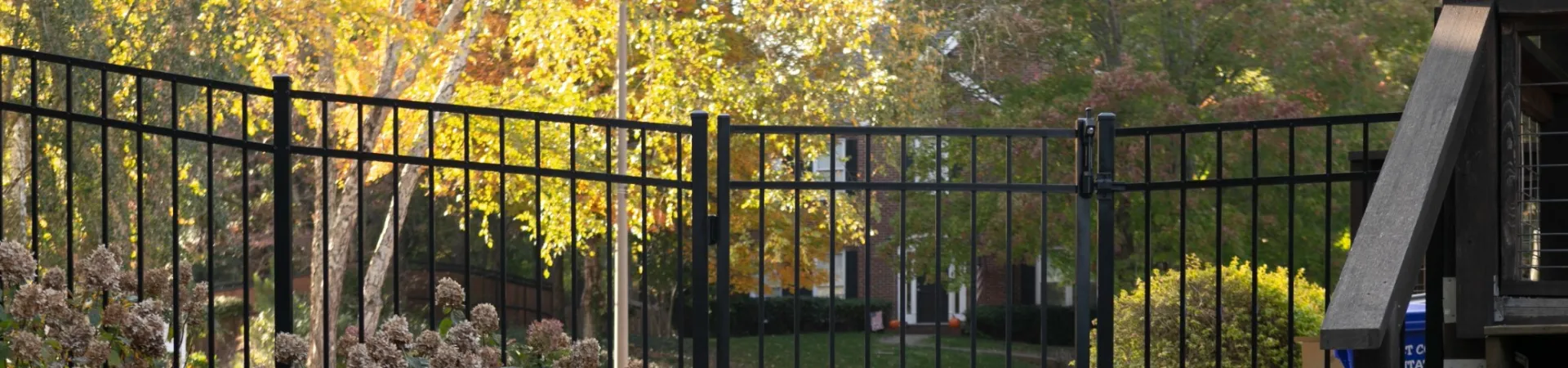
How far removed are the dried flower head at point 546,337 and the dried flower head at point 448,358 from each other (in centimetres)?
28

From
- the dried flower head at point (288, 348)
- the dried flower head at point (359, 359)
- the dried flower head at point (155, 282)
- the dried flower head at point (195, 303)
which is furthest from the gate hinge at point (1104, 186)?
the dried flower head at point (155, 282)

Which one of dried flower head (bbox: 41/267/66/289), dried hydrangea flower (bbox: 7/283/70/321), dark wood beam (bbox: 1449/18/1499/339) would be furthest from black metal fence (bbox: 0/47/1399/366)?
dark wood beam (bbox: 1449/18/1499/339)

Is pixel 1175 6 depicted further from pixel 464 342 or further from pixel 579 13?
pixel 464 342

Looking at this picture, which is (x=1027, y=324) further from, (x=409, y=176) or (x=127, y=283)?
(x=127, y=283)

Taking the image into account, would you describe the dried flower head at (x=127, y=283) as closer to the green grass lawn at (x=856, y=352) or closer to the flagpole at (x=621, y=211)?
the flagpole at (x=621, y=211)

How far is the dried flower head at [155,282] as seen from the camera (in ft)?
15.9

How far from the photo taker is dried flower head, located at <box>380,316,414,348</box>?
4.19m

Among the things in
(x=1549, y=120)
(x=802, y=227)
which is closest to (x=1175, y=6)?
(x=802, y=227)

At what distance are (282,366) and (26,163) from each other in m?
9.79

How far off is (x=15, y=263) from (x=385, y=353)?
1399 mm

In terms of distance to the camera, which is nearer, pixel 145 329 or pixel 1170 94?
pixel 145 329

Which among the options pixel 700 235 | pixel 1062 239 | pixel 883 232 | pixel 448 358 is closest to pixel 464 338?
pixel 448 358

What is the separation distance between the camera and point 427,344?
4.37 m

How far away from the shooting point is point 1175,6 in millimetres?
21344
